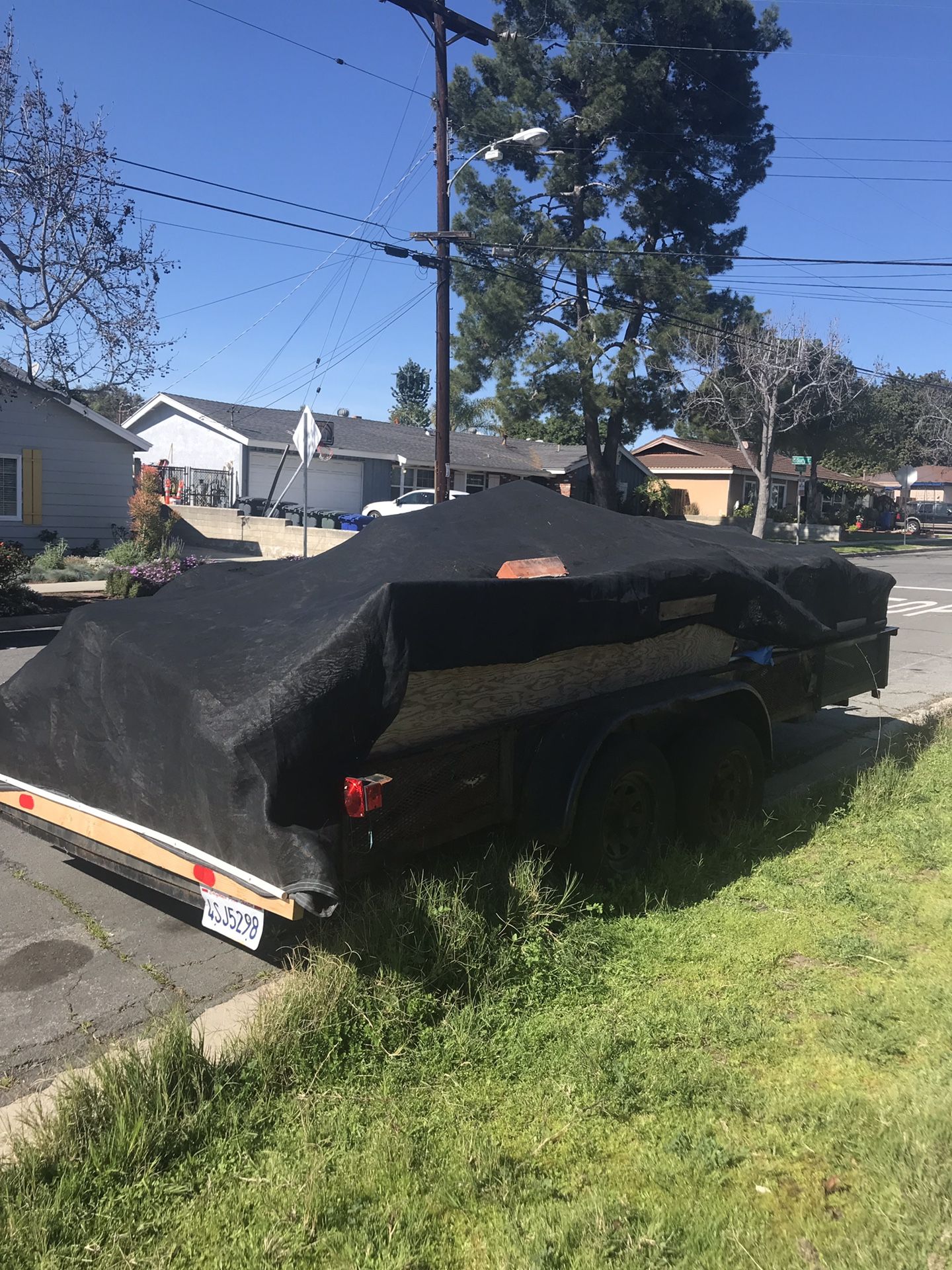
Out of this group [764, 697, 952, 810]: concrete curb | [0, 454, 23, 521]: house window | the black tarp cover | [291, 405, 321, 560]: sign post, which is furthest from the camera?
[0, 454, 23, 521]: house window

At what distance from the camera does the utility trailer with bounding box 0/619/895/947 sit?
3.52m

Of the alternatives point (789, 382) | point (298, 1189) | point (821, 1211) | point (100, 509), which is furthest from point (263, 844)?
point (789, 382)

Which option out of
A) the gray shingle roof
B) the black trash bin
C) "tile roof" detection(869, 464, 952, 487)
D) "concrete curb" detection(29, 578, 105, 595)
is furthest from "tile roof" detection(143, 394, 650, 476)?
"tile roof" detection(869, 464, 952, 487)

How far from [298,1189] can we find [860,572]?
18.5 ft

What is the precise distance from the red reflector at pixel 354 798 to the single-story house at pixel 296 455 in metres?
27.0

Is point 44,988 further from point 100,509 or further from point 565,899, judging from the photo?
point 100,509

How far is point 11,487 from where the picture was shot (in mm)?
20234

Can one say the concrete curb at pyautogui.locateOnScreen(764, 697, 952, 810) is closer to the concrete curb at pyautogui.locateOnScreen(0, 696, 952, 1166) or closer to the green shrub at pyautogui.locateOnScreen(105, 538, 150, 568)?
the concrete curb at pyautogui.locateOnScreen(0, 696, 952, 1166)

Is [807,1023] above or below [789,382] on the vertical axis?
below

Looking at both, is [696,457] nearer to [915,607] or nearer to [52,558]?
[915,607]

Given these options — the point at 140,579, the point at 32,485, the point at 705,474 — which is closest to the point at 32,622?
the point at 140,579

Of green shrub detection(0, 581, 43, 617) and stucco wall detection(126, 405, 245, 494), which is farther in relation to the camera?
stucco wall detection(126, 405, 245, 494)

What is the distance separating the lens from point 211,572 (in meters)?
5.68

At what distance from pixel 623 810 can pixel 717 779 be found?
0.79m
